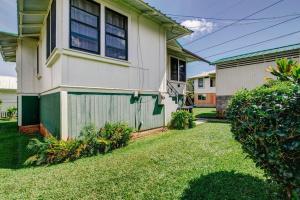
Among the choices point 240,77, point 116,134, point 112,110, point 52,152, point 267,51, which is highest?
point 267,51

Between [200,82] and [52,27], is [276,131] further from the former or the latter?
[200,82]

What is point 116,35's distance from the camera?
6.97 metres

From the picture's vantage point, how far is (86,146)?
523 centimetres

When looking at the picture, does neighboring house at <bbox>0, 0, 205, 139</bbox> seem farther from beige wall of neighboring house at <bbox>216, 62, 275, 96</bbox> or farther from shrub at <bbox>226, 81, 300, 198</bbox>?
beige wall of neighboring house at <bbox>216, 62, 275, 96</bbox>

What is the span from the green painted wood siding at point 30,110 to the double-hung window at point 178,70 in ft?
31.0

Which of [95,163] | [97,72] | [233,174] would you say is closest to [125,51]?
[97,72]

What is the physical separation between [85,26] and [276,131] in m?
6.17

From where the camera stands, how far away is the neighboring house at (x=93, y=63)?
217 inches

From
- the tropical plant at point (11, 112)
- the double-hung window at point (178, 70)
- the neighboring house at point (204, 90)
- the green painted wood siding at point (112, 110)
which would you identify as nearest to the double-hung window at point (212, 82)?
the neighboring house at point (204, 90)

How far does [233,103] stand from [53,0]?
6.88 m

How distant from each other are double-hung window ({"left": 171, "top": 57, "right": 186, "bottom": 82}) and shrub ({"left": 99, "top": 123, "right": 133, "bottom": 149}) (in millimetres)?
8448

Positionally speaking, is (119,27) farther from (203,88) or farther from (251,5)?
(203,88)

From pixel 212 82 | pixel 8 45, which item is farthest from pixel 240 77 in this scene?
pixel 212 82

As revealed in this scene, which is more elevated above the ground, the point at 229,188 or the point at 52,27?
the point at 52,27
